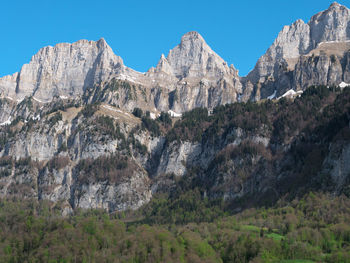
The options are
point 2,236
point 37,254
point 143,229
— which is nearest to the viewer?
point 37,254

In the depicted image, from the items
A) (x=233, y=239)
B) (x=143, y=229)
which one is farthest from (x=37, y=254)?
(x=233, y=239)

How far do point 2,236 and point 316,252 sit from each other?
95.0 metres

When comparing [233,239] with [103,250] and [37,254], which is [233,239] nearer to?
[103,250]

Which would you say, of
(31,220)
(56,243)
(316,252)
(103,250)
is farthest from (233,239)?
(31,220)

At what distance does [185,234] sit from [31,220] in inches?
2101

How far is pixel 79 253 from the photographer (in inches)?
6029

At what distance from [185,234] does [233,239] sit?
51.3 ft

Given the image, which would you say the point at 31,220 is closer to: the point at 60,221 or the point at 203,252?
the point at 60,221

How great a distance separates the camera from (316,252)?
158750 millimetres

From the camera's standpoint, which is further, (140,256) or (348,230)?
(348,230)

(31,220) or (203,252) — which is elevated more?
(31,220)

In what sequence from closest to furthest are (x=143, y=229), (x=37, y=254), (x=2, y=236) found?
(x=37, y=254) < (x=2, y=236) < (x=143, y=229)

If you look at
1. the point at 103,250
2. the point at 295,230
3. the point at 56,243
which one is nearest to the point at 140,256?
the point at 103,250

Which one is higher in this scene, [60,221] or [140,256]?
[60,221]
